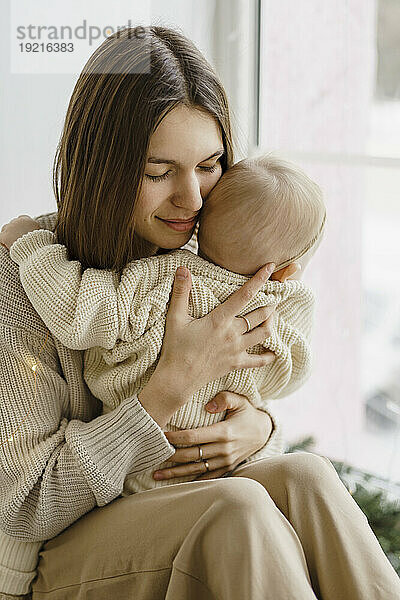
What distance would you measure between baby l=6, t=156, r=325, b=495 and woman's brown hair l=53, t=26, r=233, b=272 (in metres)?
0.06

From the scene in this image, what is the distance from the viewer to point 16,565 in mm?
1243

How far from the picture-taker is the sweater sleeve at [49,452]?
1.17m

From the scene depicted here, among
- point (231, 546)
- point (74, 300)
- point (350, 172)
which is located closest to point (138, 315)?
point (74, 300)

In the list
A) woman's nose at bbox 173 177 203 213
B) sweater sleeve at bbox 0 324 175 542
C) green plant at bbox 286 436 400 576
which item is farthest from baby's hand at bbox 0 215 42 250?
green plant at bbox 286 436 400 576

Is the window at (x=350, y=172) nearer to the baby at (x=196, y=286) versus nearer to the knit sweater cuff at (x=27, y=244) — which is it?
the baby at (x=196, y=286)

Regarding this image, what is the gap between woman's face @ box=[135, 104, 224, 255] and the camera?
1.23 m

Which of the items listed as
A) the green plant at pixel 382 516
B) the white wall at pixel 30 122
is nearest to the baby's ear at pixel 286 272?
the white wall at pixel 30 122

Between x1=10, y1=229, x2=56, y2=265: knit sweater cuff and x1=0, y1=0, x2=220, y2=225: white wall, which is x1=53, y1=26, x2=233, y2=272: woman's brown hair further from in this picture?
x1=0, y1=0, x2=220, y2=225: white wall

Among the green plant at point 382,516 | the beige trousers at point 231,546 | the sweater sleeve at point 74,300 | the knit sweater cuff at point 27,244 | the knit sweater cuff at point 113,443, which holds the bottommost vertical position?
the green plant at point 382,516

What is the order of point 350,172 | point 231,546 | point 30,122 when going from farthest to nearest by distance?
point 350,172, point 30,122, point 231,546

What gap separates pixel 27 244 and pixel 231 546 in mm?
567

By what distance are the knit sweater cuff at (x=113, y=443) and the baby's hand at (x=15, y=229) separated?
335 millimetres

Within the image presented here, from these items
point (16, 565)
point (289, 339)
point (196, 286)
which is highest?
point (196, 286)

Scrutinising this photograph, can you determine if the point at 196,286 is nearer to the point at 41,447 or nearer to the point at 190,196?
the point at 190,196
